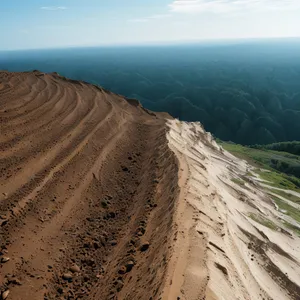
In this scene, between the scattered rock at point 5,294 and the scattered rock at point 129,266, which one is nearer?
the scattered rock at point 5,294

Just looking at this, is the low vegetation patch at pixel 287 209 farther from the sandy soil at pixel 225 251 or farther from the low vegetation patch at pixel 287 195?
the sandy soil at pixel 225 251

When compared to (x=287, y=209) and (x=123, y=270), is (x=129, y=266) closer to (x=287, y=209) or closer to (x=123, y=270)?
(x=123, y=270)

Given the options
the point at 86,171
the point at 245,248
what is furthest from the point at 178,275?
the point at 86,171

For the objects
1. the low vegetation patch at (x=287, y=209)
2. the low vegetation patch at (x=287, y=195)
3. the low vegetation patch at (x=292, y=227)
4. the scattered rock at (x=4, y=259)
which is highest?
the scattered rock at (x=4, y=259)

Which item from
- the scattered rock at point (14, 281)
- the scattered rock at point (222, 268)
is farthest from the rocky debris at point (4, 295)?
the scattered rock at point (222, 268)

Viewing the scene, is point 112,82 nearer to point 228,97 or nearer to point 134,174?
point 228,97

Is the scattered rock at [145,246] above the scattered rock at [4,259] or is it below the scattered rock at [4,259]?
below

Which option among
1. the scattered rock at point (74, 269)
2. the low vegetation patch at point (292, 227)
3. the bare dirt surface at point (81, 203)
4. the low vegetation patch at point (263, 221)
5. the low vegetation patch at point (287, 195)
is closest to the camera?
the bare dirt surface at point (81, 203)

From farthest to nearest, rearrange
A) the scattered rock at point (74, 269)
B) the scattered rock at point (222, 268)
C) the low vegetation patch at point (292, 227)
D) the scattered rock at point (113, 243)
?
the low vegetation patch at point (292, 227) < the scattered rock at point (113, 243) < the scattered rock at point (74, 269) < the scattered rock at point (222, 268)
